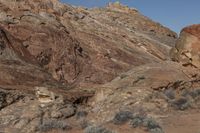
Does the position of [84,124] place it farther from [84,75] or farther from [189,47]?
[84,75]

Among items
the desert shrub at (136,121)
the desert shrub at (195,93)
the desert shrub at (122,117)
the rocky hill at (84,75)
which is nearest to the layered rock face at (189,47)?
the rocky hill at (84,75)

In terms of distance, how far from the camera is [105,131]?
14.0 meters

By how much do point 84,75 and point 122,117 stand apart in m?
14.3

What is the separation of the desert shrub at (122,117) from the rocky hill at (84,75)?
3 centimetres

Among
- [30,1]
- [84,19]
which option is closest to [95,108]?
[30,1]

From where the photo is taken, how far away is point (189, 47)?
21.7 meters

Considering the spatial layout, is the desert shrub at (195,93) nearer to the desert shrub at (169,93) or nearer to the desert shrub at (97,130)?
the desert shrub at (169,93)

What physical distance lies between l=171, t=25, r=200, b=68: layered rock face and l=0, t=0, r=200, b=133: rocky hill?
5cm

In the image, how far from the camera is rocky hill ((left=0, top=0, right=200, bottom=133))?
16.3 m

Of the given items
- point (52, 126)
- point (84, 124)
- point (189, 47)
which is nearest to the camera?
point (52, 126)

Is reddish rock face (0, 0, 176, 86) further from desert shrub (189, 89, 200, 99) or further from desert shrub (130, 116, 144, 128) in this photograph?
desert shrub (130, 116, 144, 128)

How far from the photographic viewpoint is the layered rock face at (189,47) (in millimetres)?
21422

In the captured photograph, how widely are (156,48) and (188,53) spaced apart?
16.4 m

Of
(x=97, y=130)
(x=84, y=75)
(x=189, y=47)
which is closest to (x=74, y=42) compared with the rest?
(x=84, y=75)
